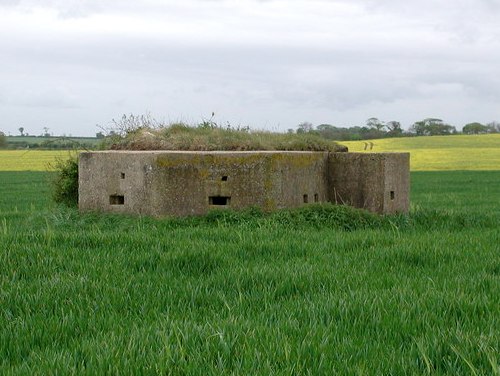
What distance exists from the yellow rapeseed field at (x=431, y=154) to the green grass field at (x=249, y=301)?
26.5 m

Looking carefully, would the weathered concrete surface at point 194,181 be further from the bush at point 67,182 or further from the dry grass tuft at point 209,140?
the bush at point 67,182

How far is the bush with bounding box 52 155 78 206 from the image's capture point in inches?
430

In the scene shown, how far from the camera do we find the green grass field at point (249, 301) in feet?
11.2

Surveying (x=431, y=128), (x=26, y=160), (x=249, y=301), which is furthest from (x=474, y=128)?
(x=249, y=301)

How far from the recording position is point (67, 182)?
430 inches

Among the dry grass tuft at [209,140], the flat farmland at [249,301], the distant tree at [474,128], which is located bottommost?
the flat farmland at [249,301]

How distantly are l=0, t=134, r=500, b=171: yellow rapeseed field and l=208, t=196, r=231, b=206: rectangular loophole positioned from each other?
24.1m

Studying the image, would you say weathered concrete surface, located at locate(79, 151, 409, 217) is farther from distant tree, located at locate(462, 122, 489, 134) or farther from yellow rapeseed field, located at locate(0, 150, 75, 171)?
distant tree, located at locate(462, 122, 489, 134)

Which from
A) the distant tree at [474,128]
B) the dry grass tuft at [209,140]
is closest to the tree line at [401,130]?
the distant tree at [474,128]

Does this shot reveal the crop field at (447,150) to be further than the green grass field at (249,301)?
Yes

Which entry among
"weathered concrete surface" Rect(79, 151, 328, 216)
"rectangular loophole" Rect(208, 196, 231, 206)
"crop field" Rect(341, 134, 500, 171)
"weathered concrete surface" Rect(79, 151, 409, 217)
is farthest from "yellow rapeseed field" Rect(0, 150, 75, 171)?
"rectangular loophole" Rect(208, 196, 231, 206)

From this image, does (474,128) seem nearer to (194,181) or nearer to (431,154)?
(431,154)

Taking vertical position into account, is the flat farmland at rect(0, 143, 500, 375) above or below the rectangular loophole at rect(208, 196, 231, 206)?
below

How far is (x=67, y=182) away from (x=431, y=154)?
34.1 m
